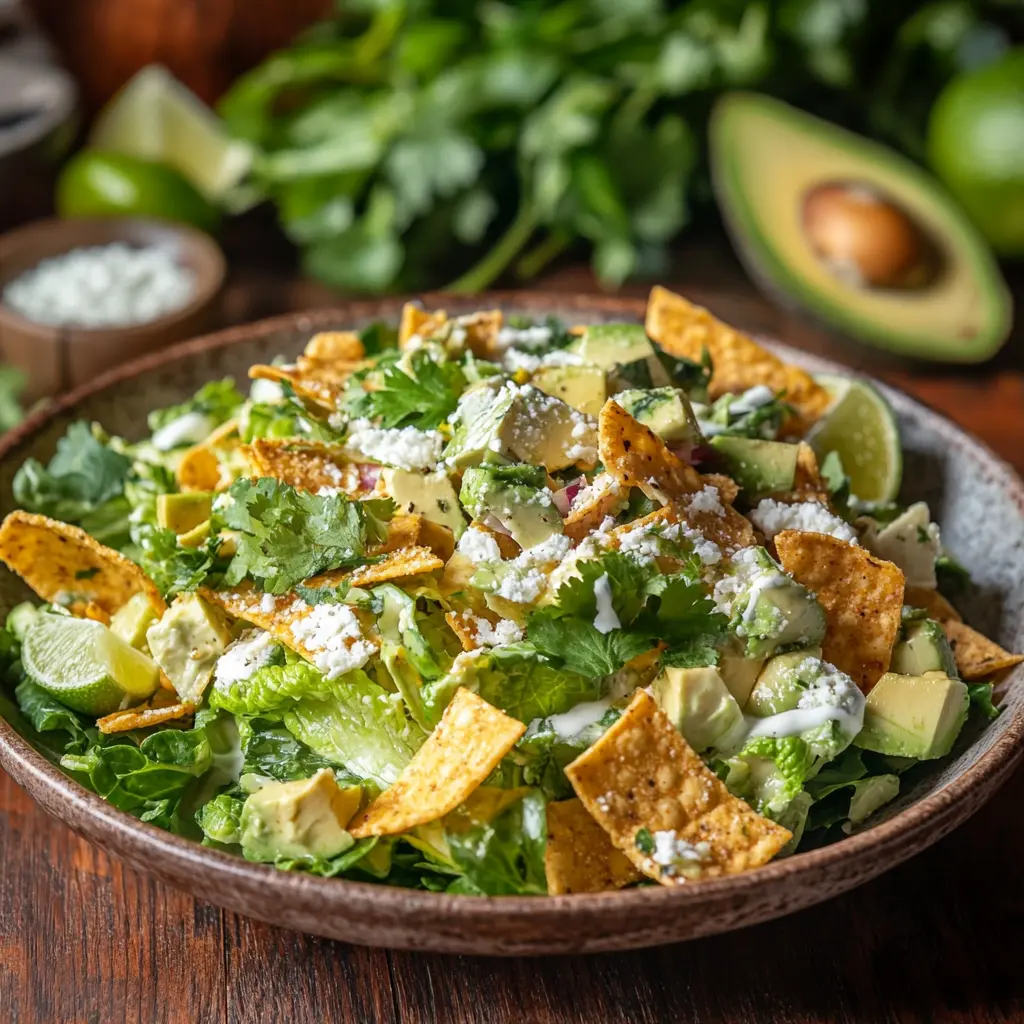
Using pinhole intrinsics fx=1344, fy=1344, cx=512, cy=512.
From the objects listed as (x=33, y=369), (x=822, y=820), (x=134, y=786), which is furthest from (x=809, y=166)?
(x=134, y=786)

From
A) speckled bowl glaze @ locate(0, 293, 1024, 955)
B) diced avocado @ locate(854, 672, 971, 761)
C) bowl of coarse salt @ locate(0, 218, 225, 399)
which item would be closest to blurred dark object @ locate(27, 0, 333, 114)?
bowl of coarse salt @ locate(0, 218, 225, 399)

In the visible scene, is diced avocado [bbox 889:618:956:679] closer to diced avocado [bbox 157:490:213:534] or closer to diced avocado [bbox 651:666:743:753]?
diced avocado [bbox 651:666:743:753]

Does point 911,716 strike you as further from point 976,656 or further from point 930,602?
point 930,602

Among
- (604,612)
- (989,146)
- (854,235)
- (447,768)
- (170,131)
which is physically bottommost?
(170,131)

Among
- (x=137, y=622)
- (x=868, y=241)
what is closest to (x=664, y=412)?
(x=137, y=622)

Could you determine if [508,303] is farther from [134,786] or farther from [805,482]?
[134,786]

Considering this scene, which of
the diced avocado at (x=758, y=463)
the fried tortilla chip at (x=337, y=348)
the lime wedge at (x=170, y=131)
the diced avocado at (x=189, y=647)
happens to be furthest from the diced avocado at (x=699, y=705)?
the lime wedge at (x=170, y=131)
